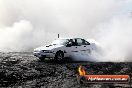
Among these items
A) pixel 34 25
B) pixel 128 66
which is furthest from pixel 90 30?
pixel 128 66

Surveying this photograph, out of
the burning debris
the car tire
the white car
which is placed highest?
the white car

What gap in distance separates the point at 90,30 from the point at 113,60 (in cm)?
2642

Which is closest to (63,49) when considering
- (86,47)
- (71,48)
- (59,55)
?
(59,55)

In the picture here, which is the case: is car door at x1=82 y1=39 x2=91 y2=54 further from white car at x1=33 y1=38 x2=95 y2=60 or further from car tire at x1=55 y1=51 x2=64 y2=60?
car tire at x1=55 y1=51 x2=64 y2=60

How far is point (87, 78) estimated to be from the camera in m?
11.3

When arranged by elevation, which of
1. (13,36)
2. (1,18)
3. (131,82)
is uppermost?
(1,18)

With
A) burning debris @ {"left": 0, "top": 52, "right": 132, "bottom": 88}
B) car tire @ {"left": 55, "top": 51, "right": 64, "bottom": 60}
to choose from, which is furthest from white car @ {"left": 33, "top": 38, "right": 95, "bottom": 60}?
burning debris @ {"left": 0, "top": 52, "right": 132, "bottom": 88}

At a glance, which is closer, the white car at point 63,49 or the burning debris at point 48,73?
the burning debris at point 48,73

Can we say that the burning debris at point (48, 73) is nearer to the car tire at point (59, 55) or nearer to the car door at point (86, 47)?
the car tire at point (59, 55)

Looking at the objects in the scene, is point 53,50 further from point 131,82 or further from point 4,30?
point 4,30

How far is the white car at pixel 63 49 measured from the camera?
61.8ft

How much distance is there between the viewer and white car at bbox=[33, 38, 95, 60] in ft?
61.8

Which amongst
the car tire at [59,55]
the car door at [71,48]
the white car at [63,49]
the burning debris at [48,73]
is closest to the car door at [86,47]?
the white car at [63,49]

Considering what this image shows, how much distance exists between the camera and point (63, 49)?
1914 cm
